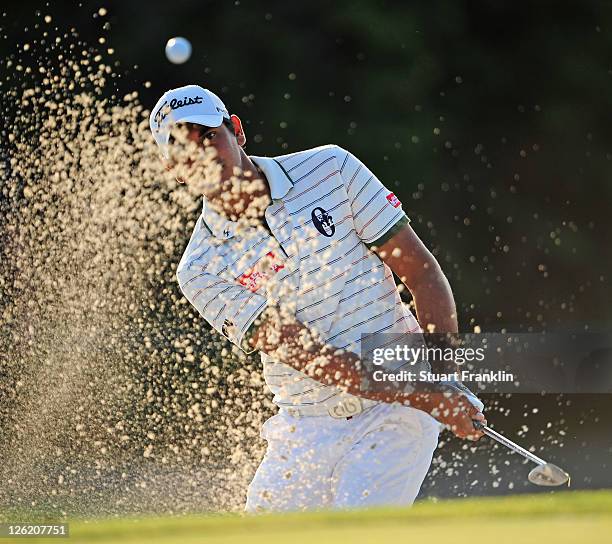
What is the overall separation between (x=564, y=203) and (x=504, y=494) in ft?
6.19

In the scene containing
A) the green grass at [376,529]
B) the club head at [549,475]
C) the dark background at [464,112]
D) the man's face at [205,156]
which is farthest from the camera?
the dark background at [464,112]

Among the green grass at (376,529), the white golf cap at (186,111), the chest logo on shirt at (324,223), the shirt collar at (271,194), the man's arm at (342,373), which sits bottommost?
the green grass at (376,529)

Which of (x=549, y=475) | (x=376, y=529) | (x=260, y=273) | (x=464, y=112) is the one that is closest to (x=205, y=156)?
(x=260, y=273)

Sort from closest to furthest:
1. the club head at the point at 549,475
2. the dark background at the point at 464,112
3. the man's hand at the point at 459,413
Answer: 1. the man's hand at the point at 459,413
2. the club head at the point at 549,475
3. the dark background at the point at 464,112

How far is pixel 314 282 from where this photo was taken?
2.54 m

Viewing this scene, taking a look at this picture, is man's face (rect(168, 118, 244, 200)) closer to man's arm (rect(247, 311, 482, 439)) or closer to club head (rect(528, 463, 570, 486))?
man's arm (rect(247, 311, 482, 439))

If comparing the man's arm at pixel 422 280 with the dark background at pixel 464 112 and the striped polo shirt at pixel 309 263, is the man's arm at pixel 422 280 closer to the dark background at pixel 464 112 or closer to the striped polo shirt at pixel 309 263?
the striped polo shirt at pixel 309 263

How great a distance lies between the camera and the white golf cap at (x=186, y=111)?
2.53 metres

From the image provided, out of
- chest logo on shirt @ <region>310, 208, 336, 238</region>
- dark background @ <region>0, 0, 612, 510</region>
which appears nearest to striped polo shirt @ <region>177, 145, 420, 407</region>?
chest logo on shirt @ <region>310, 208, 336, 238</region>

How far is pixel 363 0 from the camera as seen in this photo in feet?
22.5

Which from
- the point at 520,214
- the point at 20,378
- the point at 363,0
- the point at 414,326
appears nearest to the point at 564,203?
the point at 520,214

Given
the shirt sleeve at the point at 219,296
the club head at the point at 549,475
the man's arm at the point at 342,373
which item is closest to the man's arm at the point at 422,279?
the man's arm at the point at 342,373

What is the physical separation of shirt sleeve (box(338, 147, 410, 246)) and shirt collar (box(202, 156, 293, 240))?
12 cm

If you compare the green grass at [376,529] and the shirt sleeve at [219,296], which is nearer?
the green grass at [376,529]
